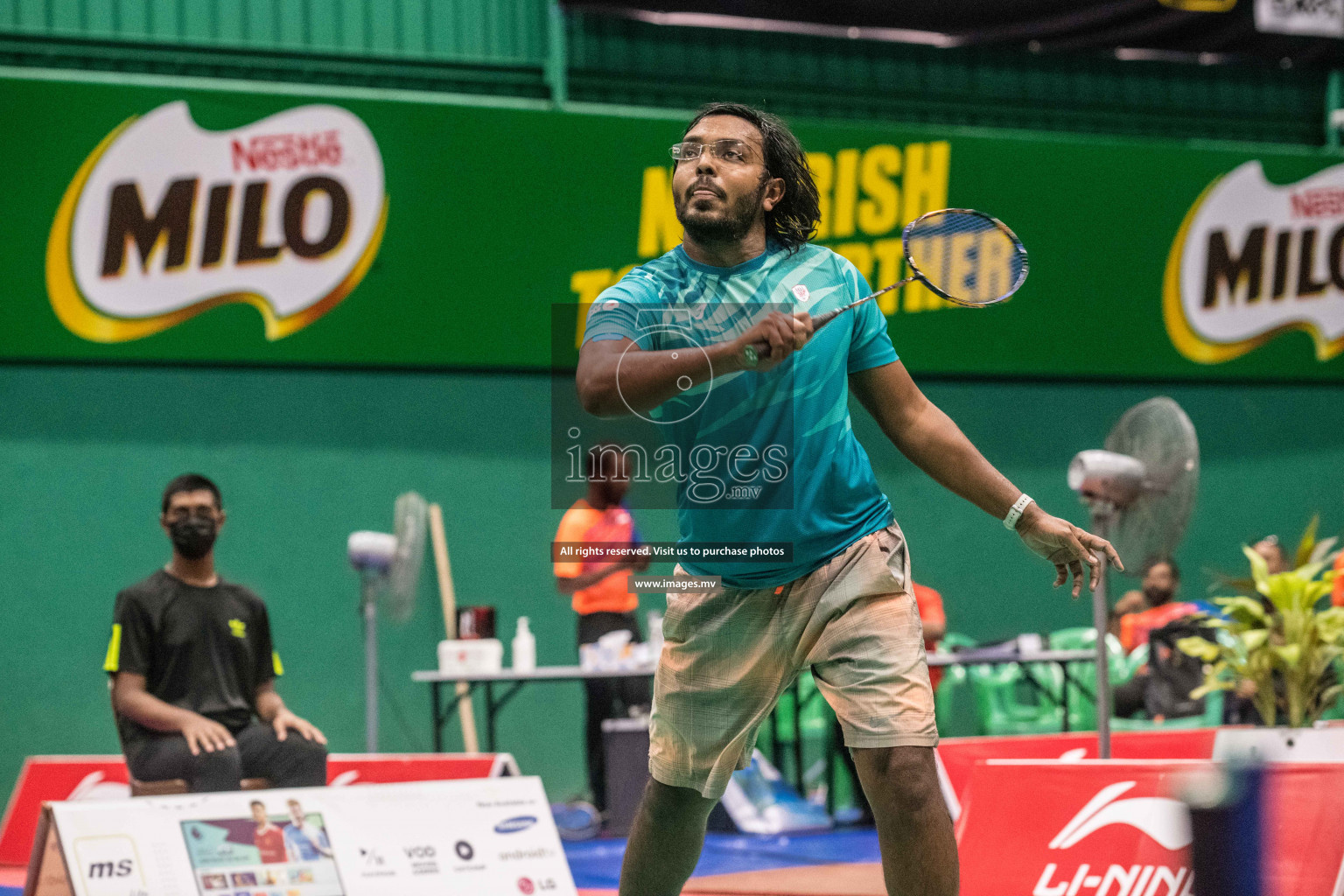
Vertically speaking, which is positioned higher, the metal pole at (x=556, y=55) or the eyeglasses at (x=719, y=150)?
the metal pole at (x=556, y=55)

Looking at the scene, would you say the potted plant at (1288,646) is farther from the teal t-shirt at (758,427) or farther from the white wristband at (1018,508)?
the teal t-shirt at (758,427)

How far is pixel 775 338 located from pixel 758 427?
1.64 feet

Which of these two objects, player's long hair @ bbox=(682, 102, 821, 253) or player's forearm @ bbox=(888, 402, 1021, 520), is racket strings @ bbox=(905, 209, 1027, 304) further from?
player's forearm @ bbox=(888, 402, 1021, 520)

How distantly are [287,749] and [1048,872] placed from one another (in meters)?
2.65

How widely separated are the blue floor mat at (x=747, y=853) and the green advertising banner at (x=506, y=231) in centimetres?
261

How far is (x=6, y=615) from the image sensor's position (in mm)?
8055

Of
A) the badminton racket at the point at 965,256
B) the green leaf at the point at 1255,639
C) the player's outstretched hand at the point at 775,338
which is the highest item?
the badminton racket at the point at 965,256

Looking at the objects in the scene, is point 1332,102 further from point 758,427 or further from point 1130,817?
point 758,427

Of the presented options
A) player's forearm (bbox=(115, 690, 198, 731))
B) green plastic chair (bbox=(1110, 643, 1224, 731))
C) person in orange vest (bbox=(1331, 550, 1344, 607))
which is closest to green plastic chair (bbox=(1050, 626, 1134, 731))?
green plastic chair (bbox=(1110, 643, 1224, 731))

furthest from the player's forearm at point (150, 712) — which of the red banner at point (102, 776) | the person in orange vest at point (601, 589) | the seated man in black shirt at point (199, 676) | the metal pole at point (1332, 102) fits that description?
the metal pole at point (1332, 102)

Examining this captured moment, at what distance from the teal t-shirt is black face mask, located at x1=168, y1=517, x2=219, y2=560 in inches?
109

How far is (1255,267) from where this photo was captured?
33.6 ft

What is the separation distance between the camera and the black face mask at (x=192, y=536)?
Result: 519 centimetres

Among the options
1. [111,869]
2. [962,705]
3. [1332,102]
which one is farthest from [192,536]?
[1332,102]
